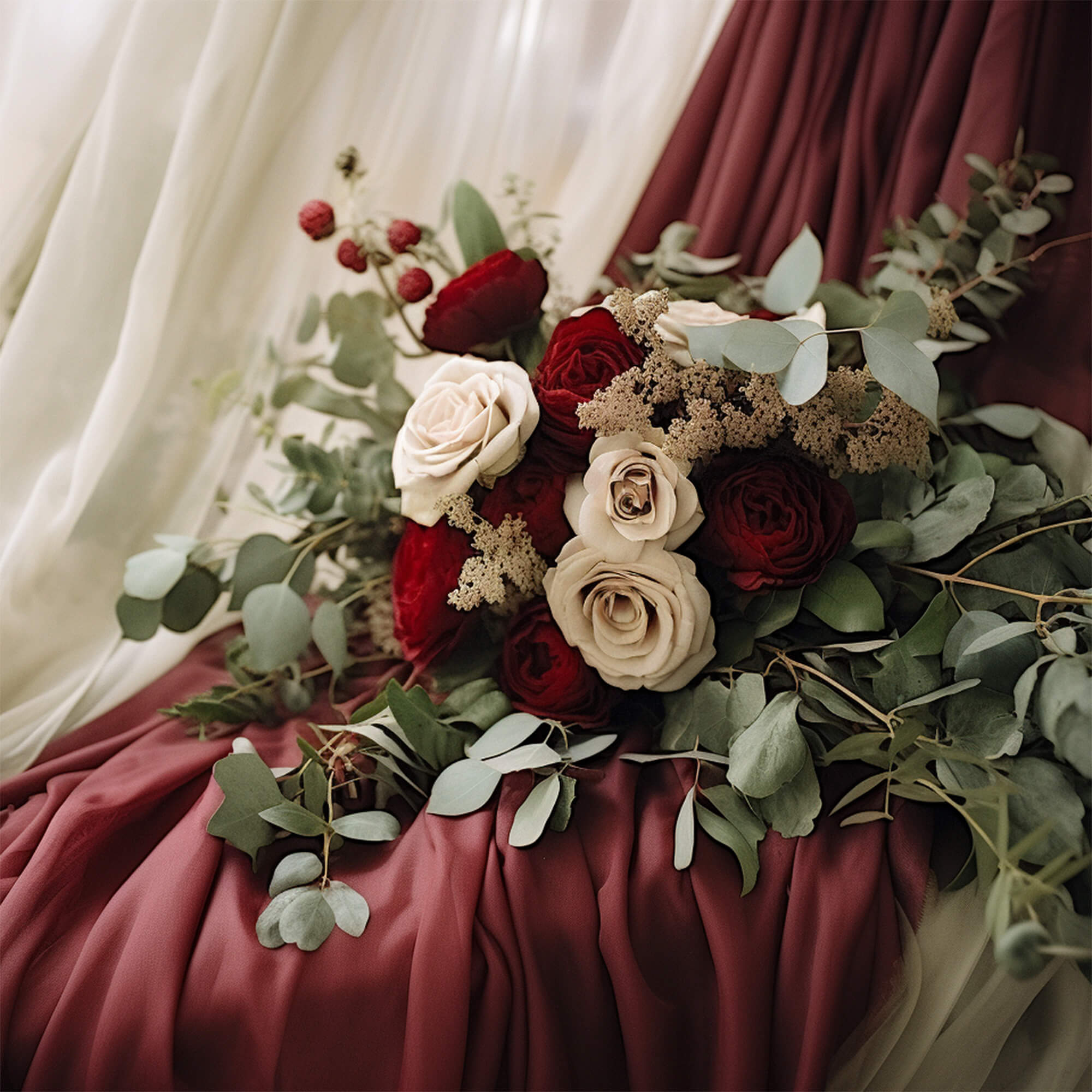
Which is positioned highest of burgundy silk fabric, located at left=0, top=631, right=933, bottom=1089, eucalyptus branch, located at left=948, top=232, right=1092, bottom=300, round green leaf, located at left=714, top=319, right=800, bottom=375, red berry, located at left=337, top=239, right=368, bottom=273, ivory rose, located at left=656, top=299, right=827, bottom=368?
red berry, located at left=337, top=239, right=368, bottom=273

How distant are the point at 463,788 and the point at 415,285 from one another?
0.47 metres

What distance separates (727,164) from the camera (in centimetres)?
103

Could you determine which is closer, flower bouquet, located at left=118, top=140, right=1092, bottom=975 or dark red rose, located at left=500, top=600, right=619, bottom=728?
flower bouquet, located at left=118, top=140, right=1092, bottom=975

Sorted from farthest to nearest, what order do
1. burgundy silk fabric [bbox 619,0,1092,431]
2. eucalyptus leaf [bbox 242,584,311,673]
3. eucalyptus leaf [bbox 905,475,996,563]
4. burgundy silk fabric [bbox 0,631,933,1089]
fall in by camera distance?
1. burgundy silk fabric [bbox 619,0,1092,431]
2. eucalyptus leaf [bbox 242,584,311,673]
3. eucalyptus leaf [bbox 905,475,996,563]
4. burgundy silk fabric [bbox 0,631,933,1089]

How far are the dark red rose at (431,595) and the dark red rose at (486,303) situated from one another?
18 centimetres

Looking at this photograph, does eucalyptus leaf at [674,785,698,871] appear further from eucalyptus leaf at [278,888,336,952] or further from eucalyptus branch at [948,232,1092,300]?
eucalyptus branch at [948,232,1092,300]

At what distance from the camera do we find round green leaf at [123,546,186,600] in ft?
2.63

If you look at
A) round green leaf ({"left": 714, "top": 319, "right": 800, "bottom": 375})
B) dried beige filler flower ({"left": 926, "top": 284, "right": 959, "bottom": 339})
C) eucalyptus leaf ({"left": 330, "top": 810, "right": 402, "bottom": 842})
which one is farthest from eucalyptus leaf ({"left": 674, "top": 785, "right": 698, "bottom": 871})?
dried beige filler flower ({"left": 926, "top": 284, "right": 959, "bottom": 339})

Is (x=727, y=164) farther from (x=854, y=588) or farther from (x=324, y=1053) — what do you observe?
(x=324, y=1053)

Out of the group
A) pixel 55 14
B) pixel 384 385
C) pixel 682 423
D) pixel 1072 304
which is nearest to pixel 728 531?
pixel 682 423

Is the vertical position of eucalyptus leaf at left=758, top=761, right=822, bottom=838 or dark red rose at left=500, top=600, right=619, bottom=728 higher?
dark red rose at left=500, top=600, right=619, bottom=728

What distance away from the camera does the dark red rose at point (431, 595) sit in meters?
0.70

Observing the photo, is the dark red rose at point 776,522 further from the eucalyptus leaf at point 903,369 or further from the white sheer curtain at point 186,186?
the white sheer curtain at point 186,186

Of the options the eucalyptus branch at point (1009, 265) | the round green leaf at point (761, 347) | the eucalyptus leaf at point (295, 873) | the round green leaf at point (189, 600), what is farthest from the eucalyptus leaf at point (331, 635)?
the eucalyptus branch at point (1009, 265)
